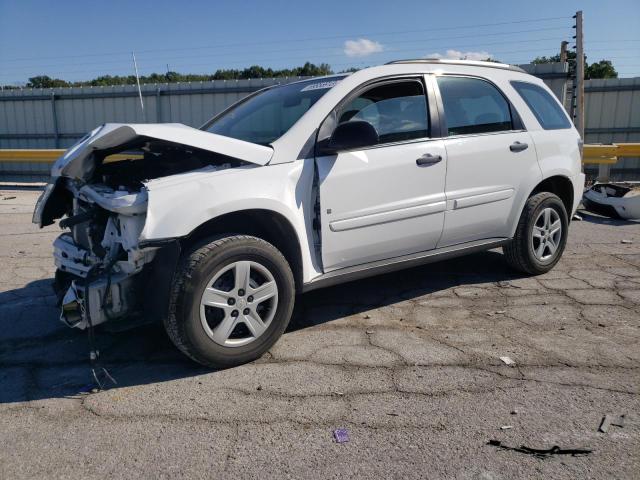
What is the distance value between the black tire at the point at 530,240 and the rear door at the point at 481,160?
0.54 feet

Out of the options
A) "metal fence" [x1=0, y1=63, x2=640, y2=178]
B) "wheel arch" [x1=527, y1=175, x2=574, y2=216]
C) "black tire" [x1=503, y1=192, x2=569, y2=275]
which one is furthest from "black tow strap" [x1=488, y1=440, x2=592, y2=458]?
"metal fence" [x1=0, y1=63, x2=640, y2=178]

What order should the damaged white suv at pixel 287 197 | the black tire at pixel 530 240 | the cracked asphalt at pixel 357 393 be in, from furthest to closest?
the black tire at pixel 530 240, the damaged white suv at pixel 287 197, the cracked asphalt at pixel 357 393

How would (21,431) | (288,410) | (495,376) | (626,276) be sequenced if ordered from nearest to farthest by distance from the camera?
1. (21,431)
2. (288,410)
3. (495,376)
4. (626,276)

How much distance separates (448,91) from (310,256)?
1814 millimetres

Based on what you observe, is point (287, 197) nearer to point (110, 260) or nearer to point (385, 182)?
point (385, 182)

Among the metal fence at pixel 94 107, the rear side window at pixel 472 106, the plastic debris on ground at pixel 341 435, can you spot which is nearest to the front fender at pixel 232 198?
the plastic debris on ground at pixel 341 435

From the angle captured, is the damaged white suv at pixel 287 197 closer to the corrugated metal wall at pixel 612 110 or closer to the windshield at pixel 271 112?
the windshield at pixel 271 112

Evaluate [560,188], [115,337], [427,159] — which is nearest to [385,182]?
[427,159]

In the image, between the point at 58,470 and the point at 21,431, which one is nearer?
the point at 58,470

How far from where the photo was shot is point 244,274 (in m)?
3.18

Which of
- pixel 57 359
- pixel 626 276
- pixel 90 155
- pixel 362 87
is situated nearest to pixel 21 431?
pixel 57 359

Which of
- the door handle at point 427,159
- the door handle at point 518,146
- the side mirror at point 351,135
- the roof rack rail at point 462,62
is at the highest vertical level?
the roof rack rail at point 462,62

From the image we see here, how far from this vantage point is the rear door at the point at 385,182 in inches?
139

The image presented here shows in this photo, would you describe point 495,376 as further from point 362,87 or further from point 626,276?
point 626,276
